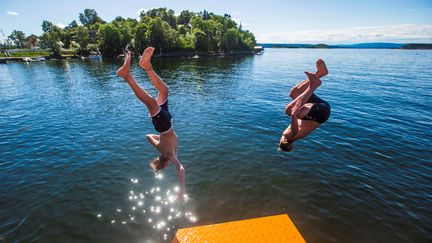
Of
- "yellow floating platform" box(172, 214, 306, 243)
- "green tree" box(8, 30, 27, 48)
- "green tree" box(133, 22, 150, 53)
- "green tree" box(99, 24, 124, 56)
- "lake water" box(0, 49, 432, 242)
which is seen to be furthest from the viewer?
"green tree" box(8, 30, 27, 48)

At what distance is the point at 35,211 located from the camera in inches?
358

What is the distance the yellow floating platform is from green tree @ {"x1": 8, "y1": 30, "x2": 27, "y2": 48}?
555 ft

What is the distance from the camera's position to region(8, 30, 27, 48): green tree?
12740 cm

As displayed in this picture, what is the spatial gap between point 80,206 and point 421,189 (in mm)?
14980

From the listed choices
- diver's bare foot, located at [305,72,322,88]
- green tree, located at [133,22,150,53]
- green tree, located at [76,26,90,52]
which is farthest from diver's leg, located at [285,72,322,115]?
green tree, located at [76,26,90,52]

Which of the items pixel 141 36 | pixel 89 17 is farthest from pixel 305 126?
pixel 89 17

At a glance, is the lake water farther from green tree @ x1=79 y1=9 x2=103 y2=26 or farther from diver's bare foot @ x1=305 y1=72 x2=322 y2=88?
green tree @ x1=79 y1=9 x2=103 y2=26

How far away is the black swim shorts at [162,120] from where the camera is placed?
666 cm

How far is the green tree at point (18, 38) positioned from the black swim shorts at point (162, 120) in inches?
6601

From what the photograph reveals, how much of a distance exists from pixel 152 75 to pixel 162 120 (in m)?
1.33

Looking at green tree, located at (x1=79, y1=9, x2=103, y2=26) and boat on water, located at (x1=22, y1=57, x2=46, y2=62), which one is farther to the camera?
green tree, located at (x1=79, y1=9, x2=103, y2=26)

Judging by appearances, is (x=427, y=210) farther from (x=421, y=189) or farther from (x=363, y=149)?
(x=363, y=149)

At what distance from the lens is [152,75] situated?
6.63 metres

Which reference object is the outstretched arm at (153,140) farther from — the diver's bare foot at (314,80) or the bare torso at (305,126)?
the diver's bare foot at (314,80)
